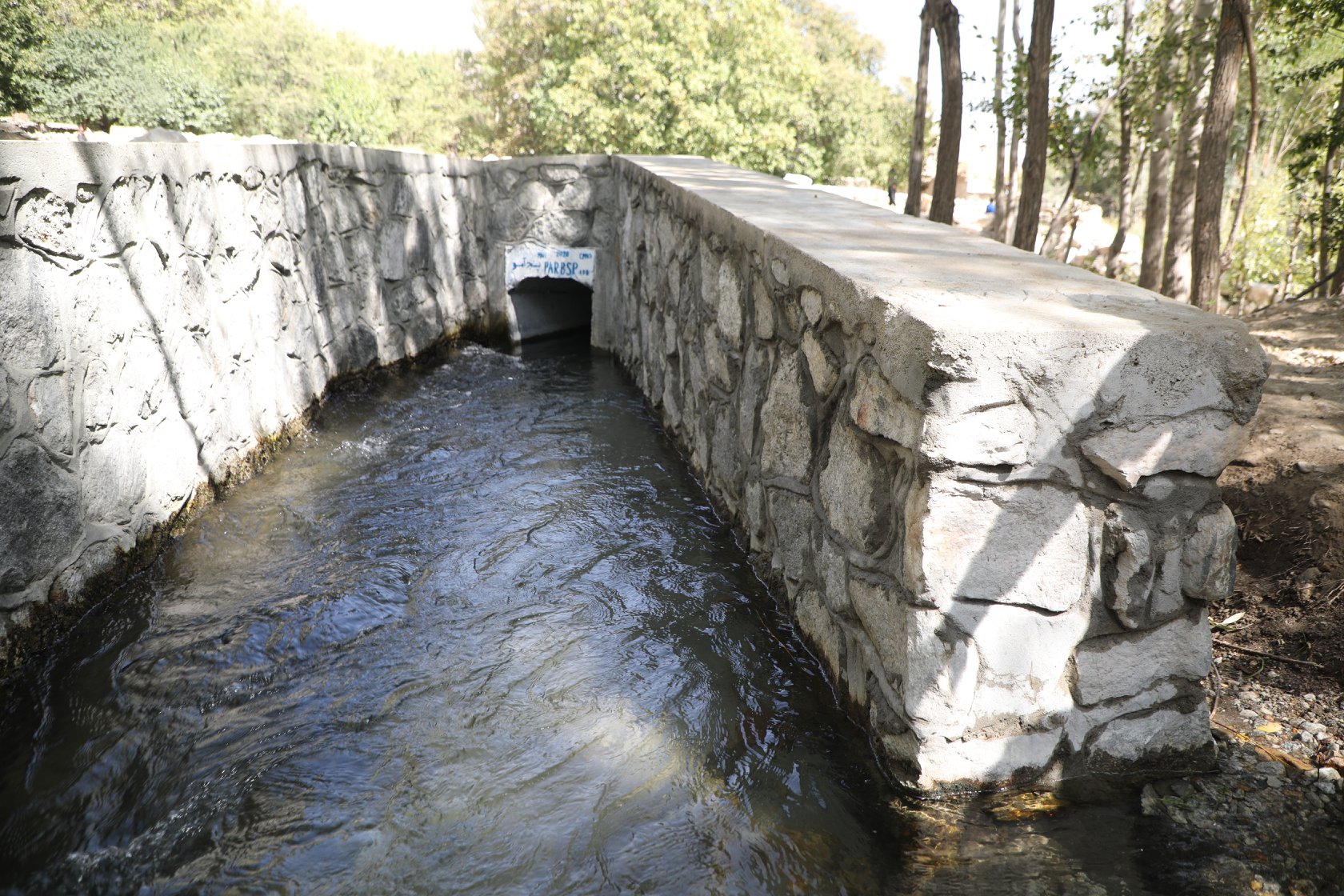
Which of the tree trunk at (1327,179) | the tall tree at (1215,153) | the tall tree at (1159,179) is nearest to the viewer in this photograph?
the tall tree at (1215,153)

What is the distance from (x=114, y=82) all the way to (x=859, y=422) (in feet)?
69.5

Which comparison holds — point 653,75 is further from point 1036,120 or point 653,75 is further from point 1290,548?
point 1290,548

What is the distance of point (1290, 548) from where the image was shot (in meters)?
3.00

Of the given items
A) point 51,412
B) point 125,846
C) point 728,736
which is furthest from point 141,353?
point 728,736

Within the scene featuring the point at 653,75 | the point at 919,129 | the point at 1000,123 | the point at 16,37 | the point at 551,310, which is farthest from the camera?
the point at 653,75

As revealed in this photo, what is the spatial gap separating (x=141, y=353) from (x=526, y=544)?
66.3 inches

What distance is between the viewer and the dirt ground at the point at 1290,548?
2.66 m

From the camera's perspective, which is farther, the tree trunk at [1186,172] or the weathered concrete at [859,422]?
the tree trunk at [1186,172]

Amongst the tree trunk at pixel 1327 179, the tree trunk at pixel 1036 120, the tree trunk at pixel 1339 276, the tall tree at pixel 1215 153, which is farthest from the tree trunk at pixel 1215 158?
the tree trunk at pixel 1339 276

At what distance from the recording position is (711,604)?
3387mm

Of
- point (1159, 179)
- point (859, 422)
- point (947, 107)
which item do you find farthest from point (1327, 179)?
point (859, 422)

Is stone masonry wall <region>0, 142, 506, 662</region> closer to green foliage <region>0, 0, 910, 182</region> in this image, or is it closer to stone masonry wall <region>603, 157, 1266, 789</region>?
stone masonry wall <region>603, 157, 1266, 789</region>

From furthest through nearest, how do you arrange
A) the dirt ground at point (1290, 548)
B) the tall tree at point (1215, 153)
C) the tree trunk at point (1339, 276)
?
1. the tree trunk at point (1339, 276)
2. the tall tree at point (1215, 153)
3. the dirt ground at point (1290, 548)

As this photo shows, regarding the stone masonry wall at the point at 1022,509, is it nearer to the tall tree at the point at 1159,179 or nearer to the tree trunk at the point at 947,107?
the tree trunk at the point at 947,107
